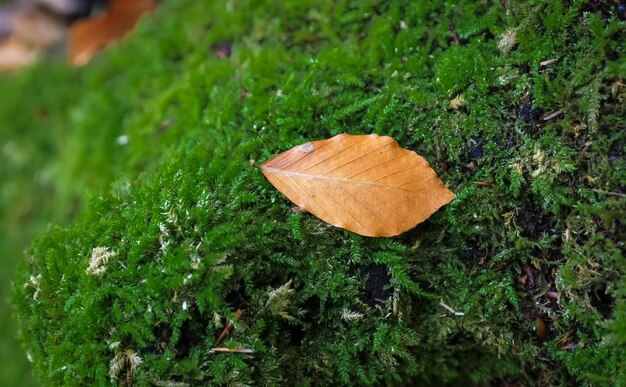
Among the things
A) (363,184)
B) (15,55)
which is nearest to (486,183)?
(363,184)

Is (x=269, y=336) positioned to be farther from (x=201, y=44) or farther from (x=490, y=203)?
(x=201, y=44)

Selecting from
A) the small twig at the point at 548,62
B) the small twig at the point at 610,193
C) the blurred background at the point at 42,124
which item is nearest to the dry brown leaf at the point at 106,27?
the blurred background at the point at 42,124

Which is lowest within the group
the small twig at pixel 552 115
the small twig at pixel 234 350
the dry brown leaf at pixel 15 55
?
the small twig at pixel 234 350

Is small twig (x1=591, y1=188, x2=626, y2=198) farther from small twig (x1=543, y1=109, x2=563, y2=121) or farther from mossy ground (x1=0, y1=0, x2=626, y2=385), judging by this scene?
small twig (x1=543, y1=109, x2=563, y2=121)

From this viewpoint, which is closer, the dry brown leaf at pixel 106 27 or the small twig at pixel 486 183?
the small twig at pixel 486 183

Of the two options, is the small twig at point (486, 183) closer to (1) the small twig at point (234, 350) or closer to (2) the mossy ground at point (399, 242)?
(2) the mossy ground at point (399, 242)

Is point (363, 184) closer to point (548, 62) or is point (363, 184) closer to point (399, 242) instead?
point (399, 242)
